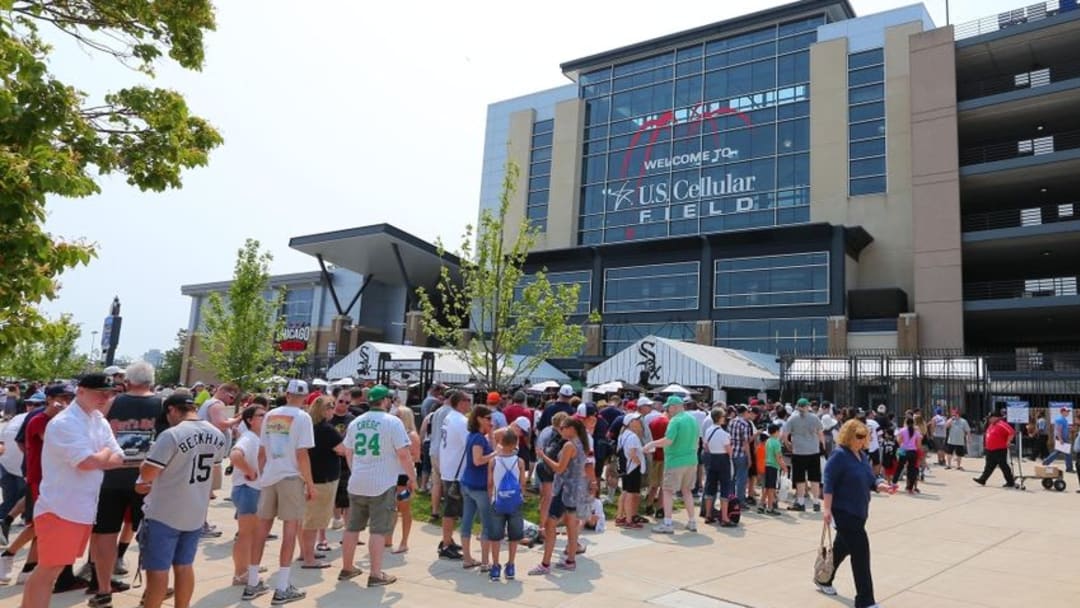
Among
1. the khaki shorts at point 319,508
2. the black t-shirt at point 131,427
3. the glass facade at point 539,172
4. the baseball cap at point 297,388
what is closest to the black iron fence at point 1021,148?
the glass facade at point 539,172

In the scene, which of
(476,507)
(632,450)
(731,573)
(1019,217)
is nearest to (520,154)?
(1019,217)

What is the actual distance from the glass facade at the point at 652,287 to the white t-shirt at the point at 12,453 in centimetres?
3772

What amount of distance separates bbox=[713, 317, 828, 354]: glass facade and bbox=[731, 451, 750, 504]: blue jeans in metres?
27.9

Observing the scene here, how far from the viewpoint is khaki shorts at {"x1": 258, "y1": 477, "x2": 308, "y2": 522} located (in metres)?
6.11

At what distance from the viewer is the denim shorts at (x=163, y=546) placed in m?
4.81

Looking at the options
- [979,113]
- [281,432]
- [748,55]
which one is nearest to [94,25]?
[281,432]

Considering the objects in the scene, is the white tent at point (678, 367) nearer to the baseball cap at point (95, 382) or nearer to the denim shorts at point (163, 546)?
the denim shorts at point (163, 546)

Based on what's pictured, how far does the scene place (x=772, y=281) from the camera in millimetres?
39438

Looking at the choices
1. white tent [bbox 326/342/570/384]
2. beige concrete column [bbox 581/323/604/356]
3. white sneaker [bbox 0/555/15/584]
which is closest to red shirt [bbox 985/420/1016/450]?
white tent [bbox 326/342/570/384]

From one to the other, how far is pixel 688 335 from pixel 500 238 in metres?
25.2

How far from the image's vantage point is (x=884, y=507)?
12.8 meters

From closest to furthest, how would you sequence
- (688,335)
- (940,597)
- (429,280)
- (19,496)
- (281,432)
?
(281,432), (940,597), (19,496), (688,335), (429,280)

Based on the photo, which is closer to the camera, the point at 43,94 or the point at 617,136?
the point at 43,94

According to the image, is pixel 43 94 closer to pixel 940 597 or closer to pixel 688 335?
pixel 940 597
